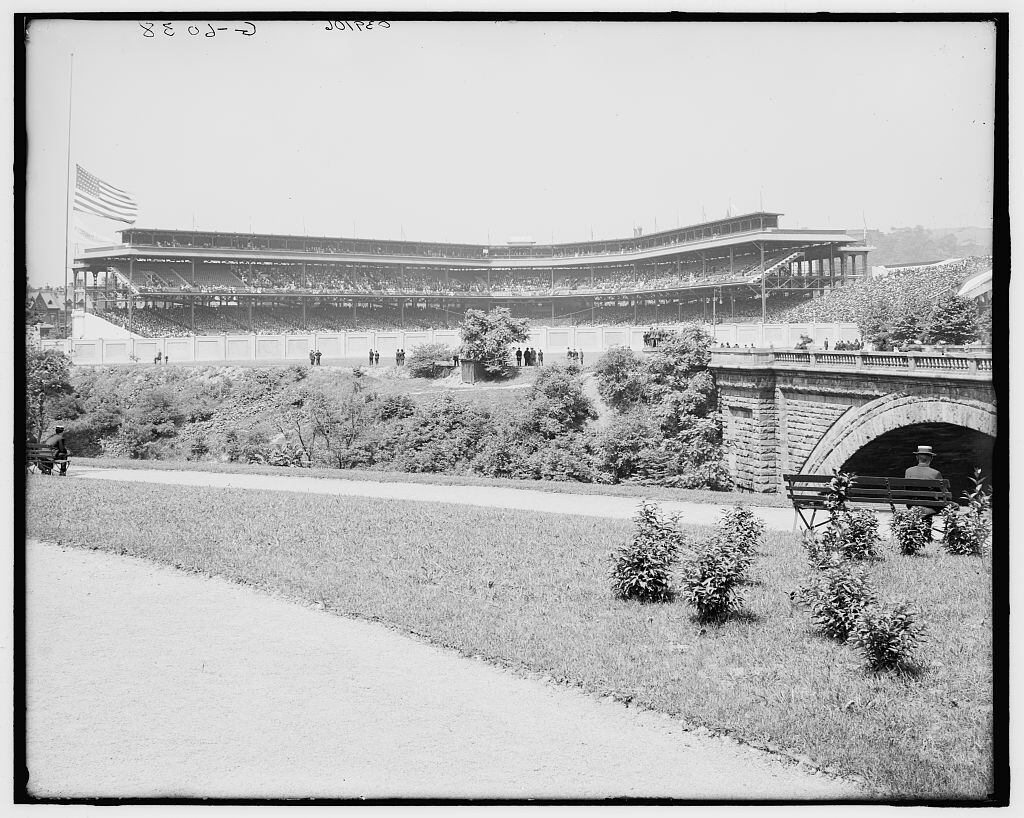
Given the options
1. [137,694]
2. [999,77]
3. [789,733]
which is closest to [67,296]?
[137,694]

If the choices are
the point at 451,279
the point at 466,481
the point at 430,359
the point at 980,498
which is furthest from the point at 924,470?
the point at 430,359

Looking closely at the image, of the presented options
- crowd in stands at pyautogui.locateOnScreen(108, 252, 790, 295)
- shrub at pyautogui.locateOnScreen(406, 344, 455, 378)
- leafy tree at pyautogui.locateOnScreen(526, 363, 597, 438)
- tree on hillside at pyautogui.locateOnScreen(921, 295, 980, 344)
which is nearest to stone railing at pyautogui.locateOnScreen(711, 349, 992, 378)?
tree on hillside at pyautogui.locateOnScreen(921, 295, 980, 344)

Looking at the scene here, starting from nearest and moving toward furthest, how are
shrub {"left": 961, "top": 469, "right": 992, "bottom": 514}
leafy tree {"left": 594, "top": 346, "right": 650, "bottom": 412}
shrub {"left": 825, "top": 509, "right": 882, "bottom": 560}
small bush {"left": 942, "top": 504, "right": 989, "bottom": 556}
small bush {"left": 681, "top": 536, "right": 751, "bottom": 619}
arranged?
small bush {"left": 681, "top": 536, "right": 751, "bottom": 619}, shrub {"left": 961, "top": 469, "right": 992, "bottom": 514}, small bush {"left": 942, "top": 504, "right": 989, "bottom": 556}, shrub {"left": 825, "top": 509, "right": 882, "bottom": 560}, leafy tree {"left": 594, "top": 346, "right": 650, "bottom": 412}

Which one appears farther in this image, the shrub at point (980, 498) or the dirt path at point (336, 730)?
the shrub at point (980, 498)

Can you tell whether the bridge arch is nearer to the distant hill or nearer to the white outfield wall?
the distant hill

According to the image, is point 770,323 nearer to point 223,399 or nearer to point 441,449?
point 441,449

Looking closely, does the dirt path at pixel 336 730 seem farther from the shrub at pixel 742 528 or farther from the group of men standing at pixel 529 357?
the group of men standing at pixel 529 357

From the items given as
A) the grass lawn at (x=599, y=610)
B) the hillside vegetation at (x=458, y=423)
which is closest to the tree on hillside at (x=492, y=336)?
the hillside vegetation at (x=458, y=423)
